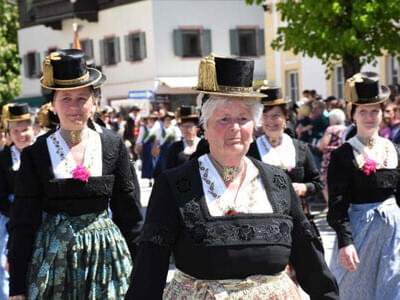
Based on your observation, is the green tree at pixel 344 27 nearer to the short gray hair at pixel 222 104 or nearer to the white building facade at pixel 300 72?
the white building facade at pixel 300 72

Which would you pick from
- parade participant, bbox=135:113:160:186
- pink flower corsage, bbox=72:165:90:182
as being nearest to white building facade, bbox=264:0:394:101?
parade participant, bbox=135:113:160:186

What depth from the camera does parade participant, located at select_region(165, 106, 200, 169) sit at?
9.20 meters

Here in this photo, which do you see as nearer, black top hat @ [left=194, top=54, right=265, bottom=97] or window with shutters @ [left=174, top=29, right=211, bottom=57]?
black top hat @ [left=194, top=54, right=265, bottom=97]

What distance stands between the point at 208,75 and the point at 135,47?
32.0 m

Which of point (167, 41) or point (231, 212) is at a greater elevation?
point (167, 41)

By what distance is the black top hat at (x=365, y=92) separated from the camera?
5.76 m

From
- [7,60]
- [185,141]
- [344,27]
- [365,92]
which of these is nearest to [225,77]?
[365,92]

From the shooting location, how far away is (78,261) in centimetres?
450

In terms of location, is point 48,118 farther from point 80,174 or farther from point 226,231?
point 226,231

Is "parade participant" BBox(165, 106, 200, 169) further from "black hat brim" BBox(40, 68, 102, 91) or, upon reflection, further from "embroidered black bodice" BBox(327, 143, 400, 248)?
"black hat brim" BBox(40, 68, 102, 91)

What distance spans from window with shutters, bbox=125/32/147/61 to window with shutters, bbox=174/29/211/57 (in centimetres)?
148

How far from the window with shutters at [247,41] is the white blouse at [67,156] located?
30747 millimetres

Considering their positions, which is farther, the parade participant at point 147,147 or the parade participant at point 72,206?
the parade participant at point 147,147

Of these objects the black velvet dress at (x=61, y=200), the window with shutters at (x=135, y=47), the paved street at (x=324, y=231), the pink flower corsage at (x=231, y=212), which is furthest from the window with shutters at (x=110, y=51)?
the pink flower corsage at (x=231, y=212)
